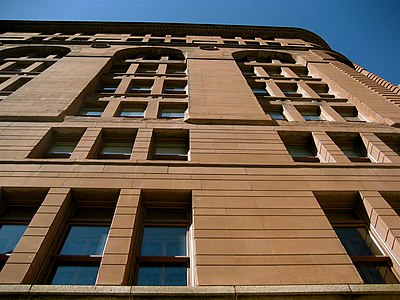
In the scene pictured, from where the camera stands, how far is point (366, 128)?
48.8 feet

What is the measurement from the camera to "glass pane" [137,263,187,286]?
7590mm

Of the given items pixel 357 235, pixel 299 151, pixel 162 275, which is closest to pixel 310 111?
pixel 299 151

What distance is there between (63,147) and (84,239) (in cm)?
612

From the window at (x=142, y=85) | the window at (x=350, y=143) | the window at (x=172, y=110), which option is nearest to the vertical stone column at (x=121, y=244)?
the window at (x=172, y=110)

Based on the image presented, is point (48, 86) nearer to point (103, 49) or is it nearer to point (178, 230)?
point (103, 49)

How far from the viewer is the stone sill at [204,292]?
585 cm

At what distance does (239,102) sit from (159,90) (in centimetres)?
588

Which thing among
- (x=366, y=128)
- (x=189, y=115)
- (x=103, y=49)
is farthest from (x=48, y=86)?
(x=366, y=128)

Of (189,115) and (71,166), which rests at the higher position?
(189,115)

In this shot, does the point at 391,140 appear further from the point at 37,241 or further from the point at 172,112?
the point at 37,241

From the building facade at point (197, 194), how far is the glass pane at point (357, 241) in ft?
0.14

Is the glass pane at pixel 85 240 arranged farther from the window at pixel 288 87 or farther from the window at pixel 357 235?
the window at pixel 288 87

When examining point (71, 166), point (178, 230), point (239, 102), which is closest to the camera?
point (178, 230)

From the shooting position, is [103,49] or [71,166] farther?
[103,49]
